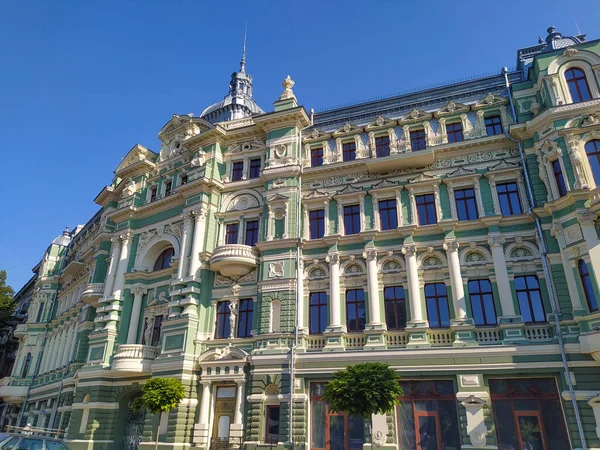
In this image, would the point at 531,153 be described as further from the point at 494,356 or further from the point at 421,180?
the point at 494,356

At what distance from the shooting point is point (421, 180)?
24.2 m

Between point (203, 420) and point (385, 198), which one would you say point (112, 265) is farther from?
point (385, 198)

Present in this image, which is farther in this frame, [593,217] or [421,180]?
[421,180]

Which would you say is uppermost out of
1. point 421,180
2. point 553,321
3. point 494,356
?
point 421,180

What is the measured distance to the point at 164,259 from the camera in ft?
103

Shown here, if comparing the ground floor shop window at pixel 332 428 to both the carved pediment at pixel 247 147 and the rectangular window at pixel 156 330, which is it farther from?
the carved pediment at pixel 247 147

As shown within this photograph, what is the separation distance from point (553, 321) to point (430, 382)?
605 centimetres

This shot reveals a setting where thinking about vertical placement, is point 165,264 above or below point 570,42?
below

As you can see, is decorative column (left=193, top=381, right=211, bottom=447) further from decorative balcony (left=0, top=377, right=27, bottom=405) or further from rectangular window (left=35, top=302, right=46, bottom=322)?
rectangular window (left=35, top=302, right=46, bottom=322)

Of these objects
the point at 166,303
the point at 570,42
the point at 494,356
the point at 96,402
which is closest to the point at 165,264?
the point at 166,303

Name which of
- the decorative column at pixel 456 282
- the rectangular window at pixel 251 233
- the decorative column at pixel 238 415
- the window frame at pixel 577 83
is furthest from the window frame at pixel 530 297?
the rectangular window at pixel 251 233

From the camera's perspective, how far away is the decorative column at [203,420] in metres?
22.8

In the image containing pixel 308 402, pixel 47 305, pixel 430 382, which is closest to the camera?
pixel 430 382

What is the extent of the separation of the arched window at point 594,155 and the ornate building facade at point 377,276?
0.10 metres
